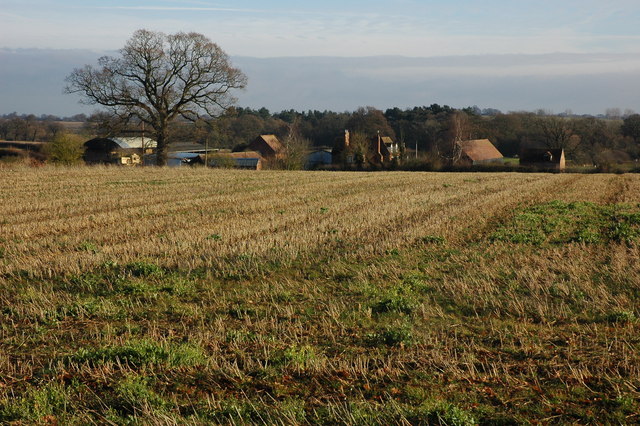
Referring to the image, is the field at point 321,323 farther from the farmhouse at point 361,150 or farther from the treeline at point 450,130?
the farmhouse at point 361,150

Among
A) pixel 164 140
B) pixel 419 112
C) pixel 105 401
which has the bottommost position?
pixel 105 401

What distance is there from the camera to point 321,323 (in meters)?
7.76

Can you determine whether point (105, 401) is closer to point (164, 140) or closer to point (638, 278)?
point (638, 278)

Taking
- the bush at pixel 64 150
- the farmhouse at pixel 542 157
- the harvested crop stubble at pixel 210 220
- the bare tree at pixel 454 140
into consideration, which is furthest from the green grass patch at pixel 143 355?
the farmhouse at pixel 542 157

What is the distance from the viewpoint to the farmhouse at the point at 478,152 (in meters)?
78.3

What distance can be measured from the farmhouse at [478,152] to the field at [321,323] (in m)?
63.5

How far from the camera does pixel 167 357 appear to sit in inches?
252

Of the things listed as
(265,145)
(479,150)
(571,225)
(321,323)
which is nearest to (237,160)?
(265,145)

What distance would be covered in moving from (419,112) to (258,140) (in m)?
38.3

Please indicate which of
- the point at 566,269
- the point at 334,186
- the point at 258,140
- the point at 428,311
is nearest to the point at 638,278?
the point at 566,269

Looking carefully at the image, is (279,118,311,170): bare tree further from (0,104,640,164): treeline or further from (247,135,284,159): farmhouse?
(247,135,284,159): farmhouse

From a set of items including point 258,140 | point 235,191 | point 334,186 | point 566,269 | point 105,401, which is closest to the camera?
point 105,401

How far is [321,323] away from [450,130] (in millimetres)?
79792

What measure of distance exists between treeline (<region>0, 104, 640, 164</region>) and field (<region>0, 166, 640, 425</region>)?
43.0 m
